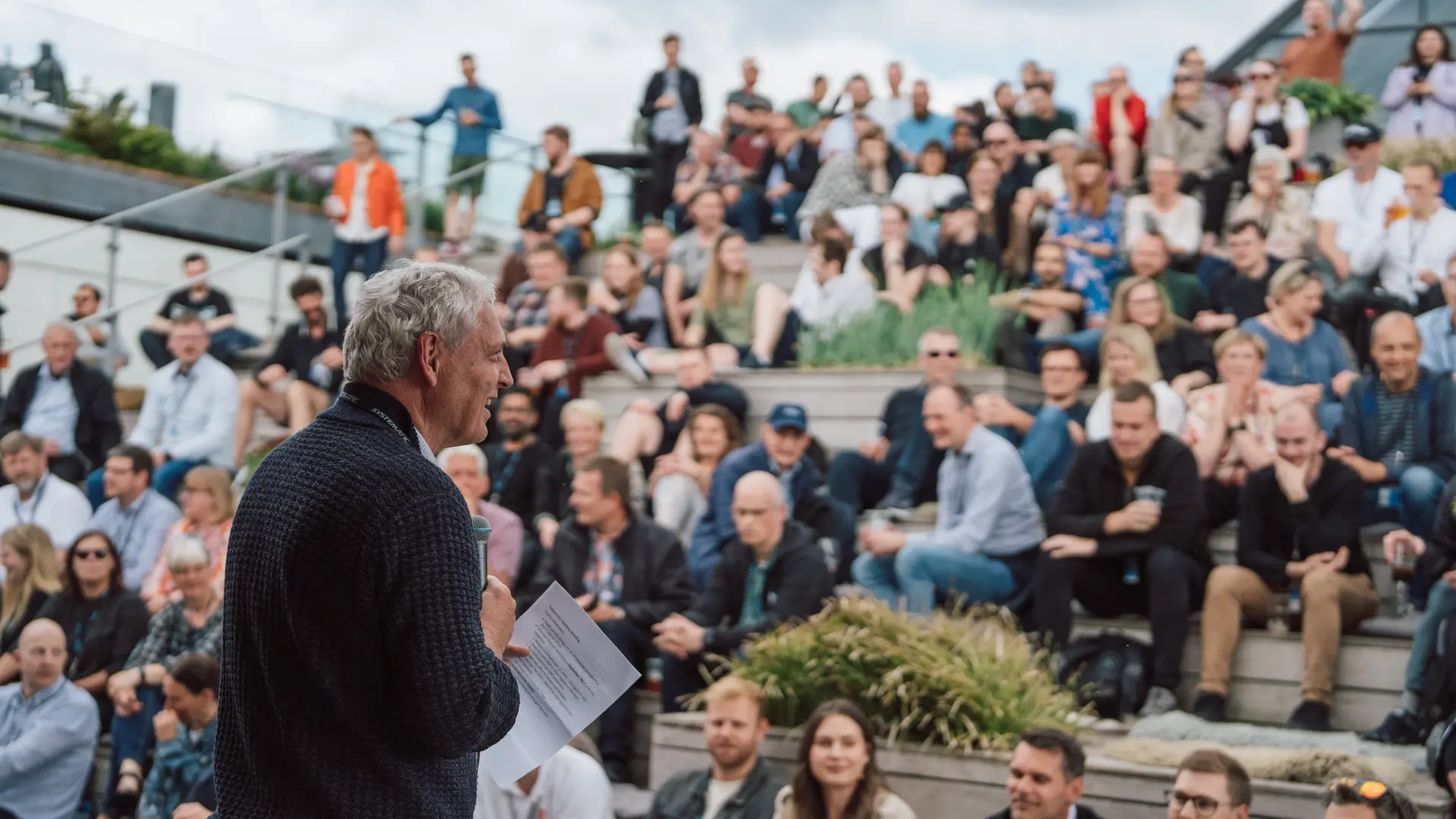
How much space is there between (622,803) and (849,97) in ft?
28.2

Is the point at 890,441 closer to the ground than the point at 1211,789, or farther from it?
farther from it

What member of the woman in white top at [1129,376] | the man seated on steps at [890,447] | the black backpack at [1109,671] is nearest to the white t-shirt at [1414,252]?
the woman in white top at [1129,376]

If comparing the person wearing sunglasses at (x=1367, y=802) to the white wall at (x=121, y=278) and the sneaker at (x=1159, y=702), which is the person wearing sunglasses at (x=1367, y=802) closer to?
the sneaker at (x=1159, y=702)

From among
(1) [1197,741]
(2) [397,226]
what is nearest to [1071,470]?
(1) [1197,741]

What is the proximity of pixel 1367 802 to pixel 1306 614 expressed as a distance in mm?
1890

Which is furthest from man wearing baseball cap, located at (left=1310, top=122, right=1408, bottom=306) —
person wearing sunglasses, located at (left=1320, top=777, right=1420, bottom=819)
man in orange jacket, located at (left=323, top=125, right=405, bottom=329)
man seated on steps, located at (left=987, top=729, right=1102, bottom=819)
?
man in orange jacket, located at (left=323, top=125, right=405, bottom=329)

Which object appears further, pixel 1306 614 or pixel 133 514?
pixel 133 514

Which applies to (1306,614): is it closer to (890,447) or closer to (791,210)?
(890,447)

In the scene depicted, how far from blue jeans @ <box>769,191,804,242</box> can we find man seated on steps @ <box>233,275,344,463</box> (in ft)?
11.8

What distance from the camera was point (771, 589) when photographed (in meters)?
7.42

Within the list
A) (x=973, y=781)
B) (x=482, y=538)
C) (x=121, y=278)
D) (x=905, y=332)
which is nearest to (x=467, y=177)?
(x=121, y=278)

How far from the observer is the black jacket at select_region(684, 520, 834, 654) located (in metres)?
7.27

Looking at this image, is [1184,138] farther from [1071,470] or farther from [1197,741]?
[1197,741]

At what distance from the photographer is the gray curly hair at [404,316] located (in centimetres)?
244
